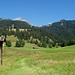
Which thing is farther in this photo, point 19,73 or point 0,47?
point 0,47

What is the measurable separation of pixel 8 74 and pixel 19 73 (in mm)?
959

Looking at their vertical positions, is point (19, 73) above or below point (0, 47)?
below

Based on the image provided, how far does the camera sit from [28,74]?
22.1 m

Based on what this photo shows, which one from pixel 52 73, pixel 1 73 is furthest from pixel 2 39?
pixel 52 73

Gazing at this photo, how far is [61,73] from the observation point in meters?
22.8

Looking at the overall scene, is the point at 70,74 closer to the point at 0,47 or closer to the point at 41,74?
the point at 41,74

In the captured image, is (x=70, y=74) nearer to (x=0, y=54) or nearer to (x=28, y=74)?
(x=28, y=74)

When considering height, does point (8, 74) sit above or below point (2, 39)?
below

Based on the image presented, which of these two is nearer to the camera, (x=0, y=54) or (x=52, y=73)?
(x=52, y=73)

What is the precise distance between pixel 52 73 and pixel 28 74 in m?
2.23

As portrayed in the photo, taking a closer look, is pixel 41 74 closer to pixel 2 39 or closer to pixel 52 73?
pixel 52 73

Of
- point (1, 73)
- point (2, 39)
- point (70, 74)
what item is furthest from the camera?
point (2, 39)

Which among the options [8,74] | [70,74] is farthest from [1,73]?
[70,74]

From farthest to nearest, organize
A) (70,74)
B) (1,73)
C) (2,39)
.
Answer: (2,39)
(1,73)
(70,74)
